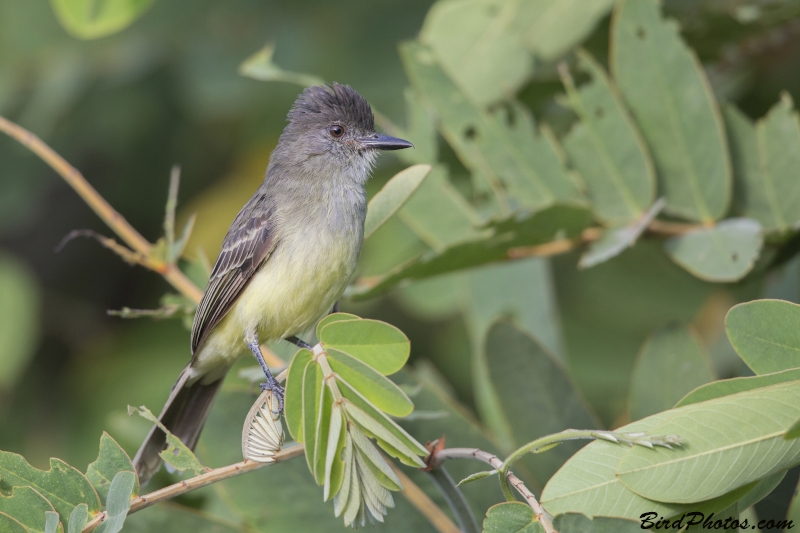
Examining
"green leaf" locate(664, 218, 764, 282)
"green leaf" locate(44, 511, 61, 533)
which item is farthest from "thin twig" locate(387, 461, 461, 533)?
"green leaf" locate(664, 218, 764, 282)

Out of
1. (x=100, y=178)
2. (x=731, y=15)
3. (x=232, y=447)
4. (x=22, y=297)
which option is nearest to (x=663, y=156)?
(x=731, y=15)

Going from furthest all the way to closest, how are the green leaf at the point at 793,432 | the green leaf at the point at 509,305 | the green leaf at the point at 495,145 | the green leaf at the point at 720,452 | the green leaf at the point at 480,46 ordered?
the green leaf at the point at 480,46
the green leaf at the point at 509,305
the green leaf at the point at 495,145
the green leaf at the point at 720,452
the green leaf at the point at 793,432

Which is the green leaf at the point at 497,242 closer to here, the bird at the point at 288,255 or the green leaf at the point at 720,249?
the bird at the point at 288,255

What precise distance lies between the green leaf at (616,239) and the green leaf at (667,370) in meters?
0.34

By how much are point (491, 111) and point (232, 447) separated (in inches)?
75.9

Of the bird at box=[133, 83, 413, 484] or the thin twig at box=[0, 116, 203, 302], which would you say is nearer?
the thin twig at box=[0, 116, 203, 302]

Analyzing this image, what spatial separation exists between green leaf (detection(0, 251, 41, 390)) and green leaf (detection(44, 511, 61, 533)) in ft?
9.60

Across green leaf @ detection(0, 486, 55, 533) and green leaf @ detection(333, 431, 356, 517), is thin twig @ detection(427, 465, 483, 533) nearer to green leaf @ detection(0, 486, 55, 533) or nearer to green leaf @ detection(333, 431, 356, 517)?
green leaf @ detection(333, 431, 356, 517)

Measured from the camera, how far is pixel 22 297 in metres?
4.77

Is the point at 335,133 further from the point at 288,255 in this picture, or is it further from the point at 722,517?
the point at 722,517

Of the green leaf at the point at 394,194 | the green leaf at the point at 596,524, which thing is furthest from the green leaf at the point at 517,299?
the green leaf at the point at 596,524

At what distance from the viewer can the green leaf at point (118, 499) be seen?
6.66ft

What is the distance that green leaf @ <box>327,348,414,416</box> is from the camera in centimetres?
198

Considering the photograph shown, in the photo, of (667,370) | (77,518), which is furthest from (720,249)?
(77,518)
